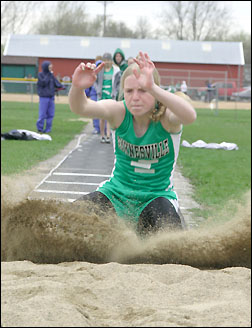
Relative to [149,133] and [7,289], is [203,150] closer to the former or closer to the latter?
[149,133]

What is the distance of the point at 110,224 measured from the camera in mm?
3924

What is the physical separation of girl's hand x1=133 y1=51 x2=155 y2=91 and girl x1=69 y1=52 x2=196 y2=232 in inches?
7.0

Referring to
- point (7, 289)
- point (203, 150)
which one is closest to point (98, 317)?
point (7, 289)

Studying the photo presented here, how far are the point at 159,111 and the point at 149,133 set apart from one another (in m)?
0.18

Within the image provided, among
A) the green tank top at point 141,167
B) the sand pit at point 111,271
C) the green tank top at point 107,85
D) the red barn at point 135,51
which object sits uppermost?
the red barn at point 135,51

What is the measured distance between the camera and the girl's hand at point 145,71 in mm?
3525

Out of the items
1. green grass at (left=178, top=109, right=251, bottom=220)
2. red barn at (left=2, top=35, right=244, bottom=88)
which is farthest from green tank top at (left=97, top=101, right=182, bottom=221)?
red barn at (left=2, top=35, right=244, bottom=88)

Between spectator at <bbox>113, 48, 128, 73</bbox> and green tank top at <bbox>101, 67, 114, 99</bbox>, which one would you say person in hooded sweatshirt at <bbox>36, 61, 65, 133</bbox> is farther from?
spectator at <bbox>113, 48, 128, 73</bbox>

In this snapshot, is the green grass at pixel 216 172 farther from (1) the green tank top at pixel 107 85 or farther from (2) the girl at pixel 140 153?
(1) the green tank top at pixel 107 85

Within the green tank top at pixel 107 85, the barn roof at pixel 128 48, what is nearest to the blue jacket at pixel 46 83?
the green tank top at pixel 107 85

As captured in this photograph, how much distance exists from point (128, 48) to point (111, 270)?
4650cm

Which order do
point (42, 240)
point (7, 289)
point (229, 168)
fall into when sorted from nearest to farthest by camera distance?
point (7, 289)
point (42, 240)
point (229, 168)

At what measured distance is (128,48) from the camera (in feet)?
159

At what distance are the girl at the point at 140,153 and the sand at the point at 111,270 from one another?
144 mm
